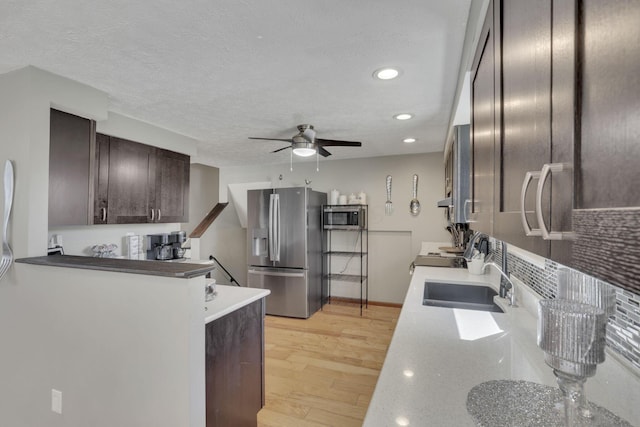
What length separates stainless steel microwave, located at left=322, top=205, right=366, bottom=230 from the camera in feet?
15.3

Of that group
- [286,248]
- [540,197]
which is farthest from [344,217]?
[540,197]

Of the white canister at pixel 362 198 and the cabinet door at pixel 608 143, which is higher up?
the white canister at pixel 362 198

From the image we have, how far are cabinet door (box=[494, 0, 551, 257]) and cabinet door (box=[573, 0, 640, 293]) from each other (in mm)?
111

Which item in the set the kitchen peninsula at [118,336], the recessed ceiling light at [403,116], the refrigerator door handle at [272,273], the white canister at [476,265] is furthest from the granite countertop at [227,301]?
the refrigerator door handle at [272,273]

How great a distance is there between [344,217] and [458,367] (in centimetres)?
369

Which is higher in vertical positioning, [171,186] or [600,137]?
[171,186]

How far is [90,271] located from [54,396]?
33.2 inches

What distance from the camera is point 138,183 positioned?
302 centimetres

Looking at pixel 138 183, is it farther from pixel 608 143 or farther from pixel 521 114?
pixel 608 143

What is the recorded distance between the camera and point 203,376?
152cm

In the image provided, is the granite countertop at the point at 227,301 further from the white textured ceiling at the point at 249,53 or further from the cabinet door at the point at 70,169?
the white textured ceiling at the point at 249,53

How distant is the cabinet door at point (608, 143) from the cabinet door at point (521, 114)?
0.11 meters

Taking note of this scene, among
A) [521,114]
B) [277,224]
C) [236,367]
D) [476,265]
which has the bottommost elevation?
[236,367]

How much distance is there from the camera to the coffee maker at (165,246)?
340 cm
